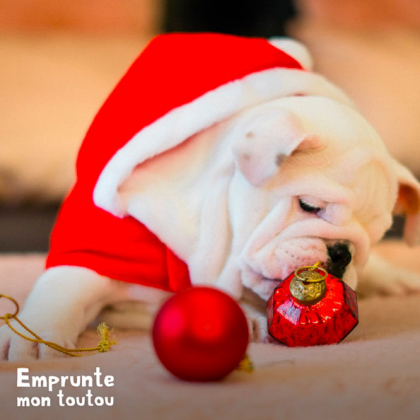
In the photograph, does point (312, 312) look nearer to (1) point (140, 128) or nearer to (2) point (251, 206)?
(2) point (251, 206)

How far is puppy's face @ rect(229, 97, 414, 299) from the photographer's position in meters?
0.87

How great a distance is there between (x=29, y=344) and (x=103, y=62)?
5.02 feet

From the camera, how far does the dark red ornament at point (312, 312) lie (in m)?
0.79

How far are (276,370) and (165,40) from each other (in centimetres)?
66

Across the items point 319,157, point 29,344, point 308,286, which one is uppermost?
point 319,157

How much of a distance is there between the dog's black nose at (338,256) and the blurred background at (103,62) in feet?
2.62

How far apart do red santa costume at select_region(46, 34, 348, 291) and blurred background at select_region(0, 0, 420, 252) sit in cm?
78

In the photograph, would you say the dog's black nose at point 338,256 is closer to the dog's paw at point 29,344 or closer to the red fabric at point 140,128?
the red fabric at point 140,128

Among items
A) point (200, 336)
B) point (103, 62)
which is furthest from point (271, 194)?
point (103, 62)

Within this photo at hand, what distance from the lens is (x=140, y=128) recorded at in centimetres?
99

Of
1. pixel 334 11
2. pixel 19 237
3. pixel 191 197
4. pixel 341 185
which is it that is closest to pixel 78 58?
pixel 19 237

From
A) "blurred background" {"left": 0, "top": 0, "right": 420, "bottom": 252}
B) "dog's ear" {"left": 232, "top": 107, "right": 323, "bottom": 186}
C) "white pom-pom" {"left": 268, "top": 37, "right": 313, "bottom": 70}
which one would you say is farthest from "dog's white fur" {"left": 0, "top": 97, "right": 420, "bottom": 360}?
"blurred background" {"left": 0, "top": 0, "right": 420, "bottom": 252}

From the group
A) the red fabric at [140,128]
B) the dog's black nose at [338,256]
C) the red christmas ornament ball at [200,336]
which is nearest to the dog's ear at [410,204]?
the dog's black nose at [338,256]

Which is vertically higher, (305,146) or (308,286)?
(305,146)
